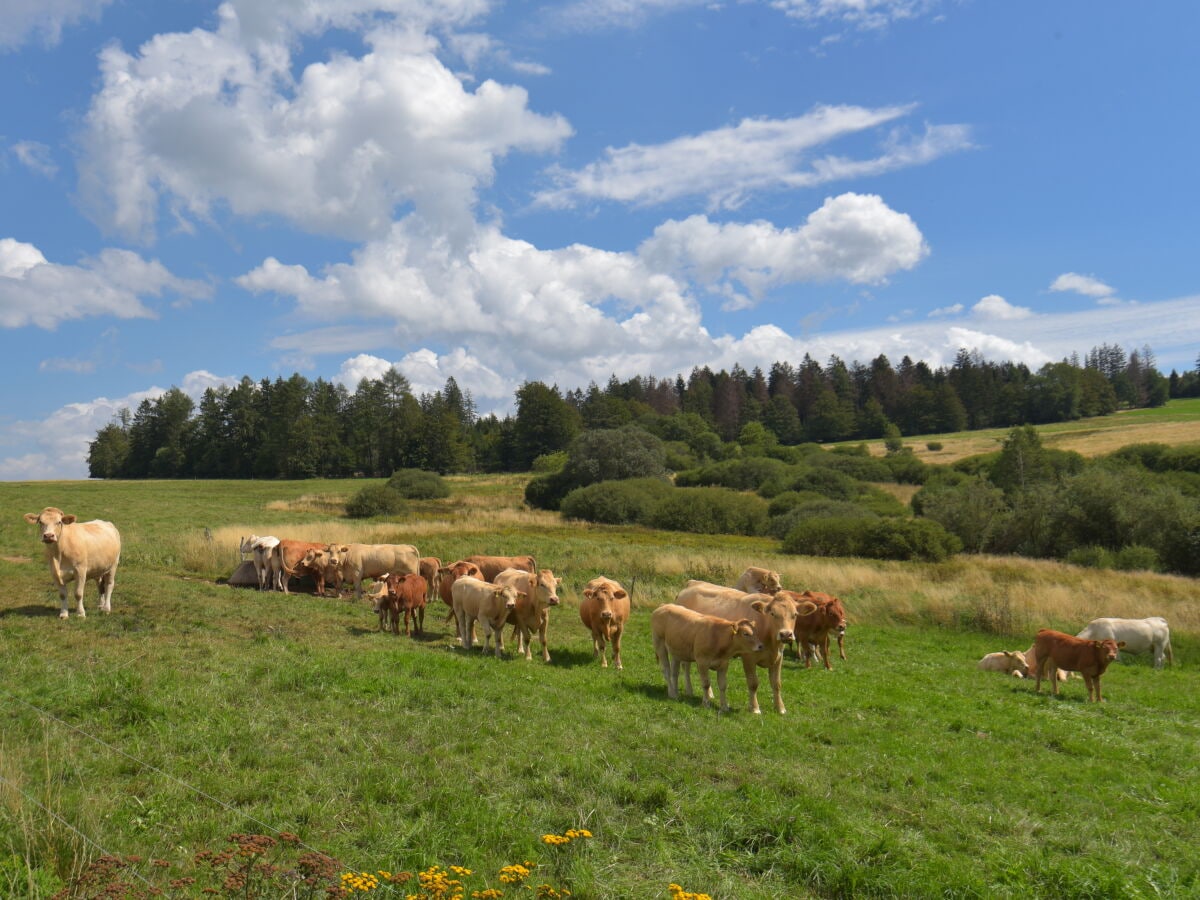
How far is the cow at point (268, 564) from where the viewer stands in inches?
851

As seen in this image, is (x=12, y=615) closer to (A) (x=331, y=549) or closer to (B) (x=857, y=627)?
(A) (x=331, y=549)

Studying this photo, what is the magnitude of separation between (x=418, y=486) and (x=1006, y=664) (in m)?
55.1

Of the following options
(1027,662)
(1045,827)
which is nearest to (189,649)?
(1045,827)

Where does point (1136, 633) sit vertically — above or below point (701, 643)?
below

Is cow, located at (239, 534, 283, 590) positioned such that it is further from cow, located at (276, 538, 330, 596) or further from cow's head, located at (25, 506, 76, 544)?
cow's head, located at (25, 506, 76, 544)

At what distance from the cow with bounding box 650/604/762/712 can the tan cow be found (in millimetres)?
2578

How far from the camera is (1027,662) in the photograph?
1786 centimetres

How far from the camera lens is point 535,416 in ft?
332

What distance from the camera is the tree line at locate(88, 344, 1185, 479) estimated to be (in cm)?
9869

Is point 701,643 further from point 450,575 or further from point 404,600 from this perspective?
point 450,575

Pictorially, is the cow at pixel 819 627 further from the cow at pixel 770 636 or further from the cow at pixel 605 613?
the cow at pixel 605 613

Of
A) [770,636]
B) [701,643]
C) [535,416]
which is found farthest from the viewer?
[535,416]

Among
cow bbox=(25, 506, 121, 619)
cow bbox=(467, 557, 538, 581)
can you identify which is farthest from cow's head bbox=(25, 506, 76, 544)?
cow bbox=(467, 557, 538, 581)

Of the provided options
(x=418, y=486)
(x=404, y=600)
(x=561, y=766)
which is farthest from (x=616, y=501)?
(x=561, y=766)
